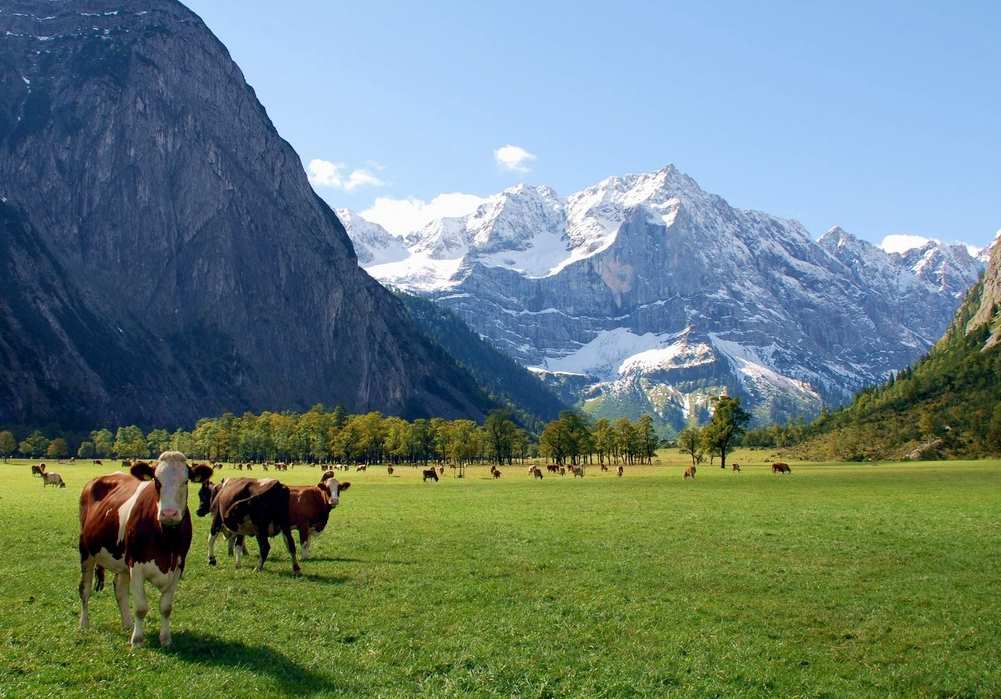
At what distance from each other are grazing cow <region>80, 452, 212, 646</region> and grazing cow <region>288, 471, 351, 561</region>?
12.4 meters

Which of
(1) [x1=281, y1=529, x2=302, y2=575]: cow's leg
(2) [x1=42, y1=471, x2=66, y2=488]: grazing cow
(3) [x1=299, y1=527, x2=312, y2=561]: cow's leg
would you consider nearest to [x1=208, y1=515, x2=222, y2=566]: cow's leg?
(1) [x1=281, y1=529, x2=302, y2=575]: cow's leg

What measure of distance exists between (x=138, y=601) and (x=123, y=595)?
1673 millimetres

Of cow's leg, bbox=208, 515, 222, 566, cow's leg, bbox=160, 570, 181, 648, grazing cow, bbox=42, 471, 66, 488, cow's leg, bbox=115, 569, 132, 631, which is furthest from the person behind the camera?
grazing cow, bbox=42, 471, 66, 488

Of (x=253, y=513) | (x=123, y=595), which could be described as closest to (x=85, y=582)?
(x=123, y=595)

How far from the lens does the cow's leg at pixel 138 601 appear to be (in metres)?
18.0

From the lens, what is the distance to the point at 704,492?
7594cm

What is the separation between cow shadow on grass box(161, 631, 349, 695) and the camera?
16484 millimetres

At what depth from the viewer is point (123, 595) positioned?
63.4 feet

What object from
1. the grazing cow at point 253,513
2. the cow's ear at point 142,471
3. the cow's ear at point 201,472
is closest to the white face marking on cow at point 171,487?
the cow's ear at point 142,471


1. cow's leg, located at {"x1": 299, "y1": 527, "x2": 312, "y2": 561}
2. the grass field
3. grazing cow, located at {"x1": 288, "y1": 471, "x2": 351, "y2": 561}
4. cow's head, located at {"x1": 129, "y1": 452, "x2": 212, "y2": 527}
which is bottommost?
the grass field

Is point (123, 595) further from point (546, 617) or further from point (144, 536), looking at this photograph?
point (546, 617)

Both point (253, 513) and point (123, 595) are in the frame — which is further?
point (253, 513)

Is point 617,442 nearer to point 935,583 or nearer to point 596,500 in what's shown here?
point 596,500

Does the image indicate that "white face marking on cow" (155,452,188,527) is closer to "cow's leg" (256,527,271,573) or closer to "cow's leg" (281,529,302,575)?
"cow's leg" (281,529,302,575)
